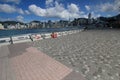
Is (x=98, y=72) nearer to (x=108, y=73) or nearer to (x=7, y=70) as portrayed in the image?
(x=108, y=73)

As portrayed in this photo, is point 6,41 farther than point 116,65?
Yes

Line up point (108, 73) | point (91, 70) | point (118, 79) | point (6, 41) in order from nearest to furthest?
1. point (118, 79)
2. point (108, 73)
3. point (91, 70)
4. point (6, 41)

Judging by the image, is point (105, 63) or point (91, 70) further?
point (105, 63)

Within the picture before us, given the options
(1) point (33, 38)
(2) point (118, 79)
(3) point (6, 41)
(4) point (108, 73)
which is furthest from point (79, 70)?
(1) point (33, 38)

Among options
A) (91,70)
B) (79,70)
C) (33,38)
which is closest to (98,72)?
(91,70)

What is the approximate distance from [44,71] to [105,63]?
3268mm

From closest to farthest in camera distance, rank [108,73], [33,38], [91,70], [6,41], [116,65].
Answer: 1. [108,73]
2. [91,70]
3. [116,65]
4. [6,41]
5. [33,38]

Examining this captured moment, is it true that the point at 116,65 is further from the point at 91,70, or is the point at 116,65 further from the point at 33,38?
the point at 33,38

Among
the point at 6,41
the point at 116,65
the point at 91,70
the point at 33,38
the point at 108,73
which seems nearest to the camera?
the point at 108,73

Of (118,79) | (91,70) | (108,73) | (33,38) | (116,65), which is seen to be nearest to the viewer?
(118,79)

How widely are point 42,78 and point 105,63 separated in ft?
11.8

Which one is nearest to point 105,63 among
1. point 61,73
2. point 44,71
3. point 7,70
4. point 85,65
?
point 85,65

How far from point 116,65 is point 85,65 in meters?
1.53

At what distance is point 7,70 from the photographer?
7.35 meters
